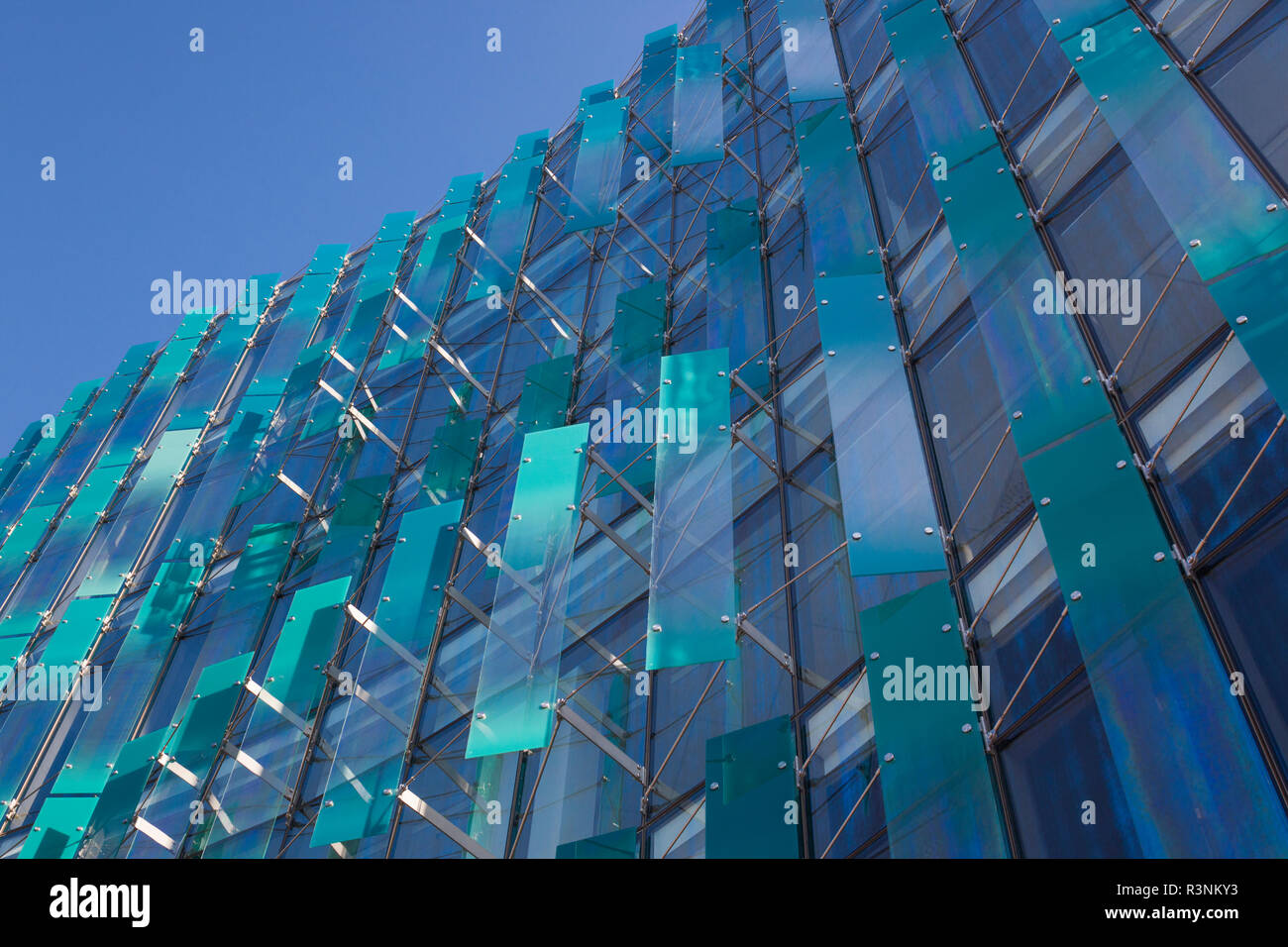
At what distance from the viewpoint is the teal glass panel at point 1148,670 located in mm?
7043

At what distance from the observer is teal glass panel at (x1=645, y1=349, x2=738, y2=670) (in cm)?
1136

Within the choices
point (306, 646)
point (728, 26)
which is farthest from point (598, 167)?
point (306, 646)

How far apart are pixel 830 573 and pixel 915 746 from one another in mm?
3105

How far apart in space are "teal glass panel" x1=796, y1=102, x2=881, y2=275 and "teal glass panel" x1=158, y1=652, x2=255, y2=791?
10.8 metres

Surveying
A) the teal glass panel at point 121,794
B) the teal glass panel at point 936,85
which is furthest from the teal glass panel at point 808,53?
the teal glass panel at point 121,794

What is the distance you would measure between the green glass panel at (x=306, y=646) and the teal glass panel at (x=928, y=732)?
9348 millimetres

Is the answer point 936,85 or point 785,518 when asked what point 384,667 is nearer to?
point 785,518

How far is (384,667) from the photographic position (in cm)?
1584

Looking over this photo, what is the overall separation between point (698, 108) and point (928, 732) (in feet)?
49.9

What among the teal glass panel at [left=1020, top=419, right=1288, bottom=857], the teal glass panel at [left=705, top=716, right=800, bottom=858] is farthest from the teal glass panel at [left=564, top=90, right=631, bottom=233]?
the teal glass panel at [left=1020, top=419, right=1288, bottom=857]

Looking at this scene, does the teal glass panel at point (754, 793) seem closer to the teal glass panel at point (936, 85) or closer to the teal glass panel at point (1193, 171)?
the teal glass panel at point (1193, 171)

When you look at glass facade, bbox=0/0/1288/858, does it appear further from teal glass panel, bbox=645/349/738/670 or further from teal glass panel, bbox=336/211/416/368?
teal glass panel, bbox=336/211/416/368

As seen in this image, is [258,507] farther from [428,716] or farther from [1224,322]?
[1224,322]
